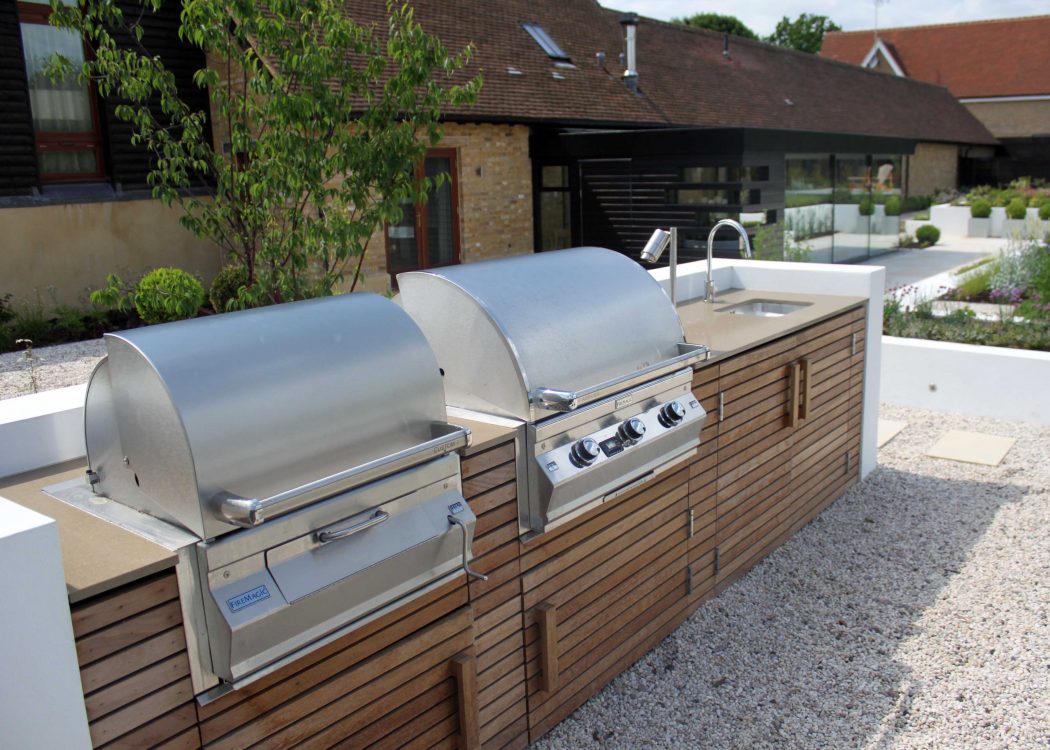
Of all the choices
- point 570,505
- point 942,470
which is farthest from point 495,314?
point 942,470

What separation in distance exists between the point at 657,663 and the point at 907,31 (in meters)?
44.6

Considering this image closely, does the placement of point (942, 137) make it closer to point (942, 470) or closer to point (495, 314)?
point (942, 470)

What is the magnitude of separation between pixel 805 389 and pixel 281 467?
3431 mm

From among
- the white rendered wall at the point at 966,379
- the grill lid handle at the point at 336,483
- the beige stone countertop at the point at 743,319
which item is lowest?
the white rendered wall at the point at 966,379

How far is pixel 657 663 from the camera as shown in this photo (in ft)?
13.1

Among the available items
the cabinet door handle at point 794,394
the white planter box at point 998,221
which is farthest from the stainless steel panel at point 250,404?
the white planter box at point 998,221

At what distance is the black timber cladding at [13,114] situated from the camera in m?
10.8

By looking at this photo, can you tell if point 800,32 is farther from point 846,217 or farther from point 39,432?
point 39,432

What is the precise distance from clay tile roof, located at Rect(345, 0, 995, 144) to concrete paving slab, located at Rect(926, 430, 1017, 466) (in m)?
6.33

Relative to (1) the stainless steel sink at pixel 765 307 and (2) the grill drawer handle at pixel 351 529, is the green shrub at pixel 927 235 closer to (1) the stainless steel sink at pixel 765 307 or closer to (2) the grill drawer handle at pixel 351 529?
(1) the stainless steel sink at pixel 765 307

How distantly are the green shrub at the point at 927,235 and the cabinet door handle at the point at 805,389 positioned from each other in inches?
685

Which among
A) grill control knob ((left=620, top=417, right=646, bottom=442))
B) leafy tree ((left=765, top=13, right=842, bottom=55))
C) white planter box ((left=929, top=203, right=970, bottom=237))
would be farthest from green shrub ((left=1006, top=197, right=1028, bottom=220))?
leafy tree ((left=765, top=13, right=842, bottom=55))

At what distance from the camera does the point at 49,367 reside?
8.43 meters

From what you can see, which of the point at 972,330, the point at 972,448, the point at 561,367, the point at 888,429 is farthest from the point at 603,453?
the point at 972,330
